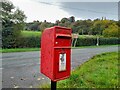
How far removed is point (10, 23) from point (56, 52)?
82.0ft

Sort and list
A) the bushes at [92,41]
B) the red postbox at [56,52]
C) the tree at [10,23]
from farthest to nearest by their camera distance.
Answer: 1. the bushes at [92,41]
2. the tree at [10,23]
3. the red postbox at [56,52]

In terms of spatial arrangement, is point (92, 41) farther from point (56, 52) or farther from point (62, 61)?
point (56, 52)

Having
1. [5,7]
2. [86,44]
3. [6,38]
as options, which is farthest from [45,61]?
[86,44]

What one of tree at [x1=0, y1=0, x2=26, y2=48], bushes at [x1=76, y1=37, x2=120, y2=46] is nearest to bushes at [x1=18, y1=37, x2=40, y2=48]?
tree at [x1=0, y1=0, x2=26, y2=48]

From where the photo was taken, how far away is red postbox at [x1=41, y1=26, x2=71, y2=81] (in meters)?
2.97

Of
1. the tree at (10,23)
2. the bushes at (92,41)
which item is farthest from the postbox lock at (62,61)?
the bushes at (92,41)

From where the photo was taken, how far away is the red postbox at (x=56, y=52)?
9.74 ft

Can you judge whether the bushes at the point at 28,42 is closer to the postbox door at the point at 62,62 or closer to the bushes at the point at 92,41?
the bushes at the point at 92,41

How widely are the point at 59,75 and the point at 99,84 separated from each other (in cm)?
210

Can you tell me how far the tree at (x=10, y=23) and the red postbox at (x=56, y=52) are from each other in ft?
69.1

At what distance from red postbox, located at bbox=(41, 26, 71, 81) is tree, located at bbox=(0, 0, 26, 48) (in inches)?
829

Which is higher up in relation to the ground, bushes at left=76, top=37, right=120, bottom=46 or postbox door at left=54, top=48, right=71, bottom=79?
postbox door at left=54, top=48, right=71, bottom=79

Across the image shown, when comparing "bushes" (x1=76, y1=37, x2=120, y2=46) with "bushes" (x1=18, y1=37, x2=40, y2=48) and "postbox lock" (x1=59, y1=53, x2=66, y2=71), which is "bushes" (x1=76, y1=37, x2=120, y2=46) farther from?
"postbox lock" (x1=59, y1=53, x2=66, y2=71)

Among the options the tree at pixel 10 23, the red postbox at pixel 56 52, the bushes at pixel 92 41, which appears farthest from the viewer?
the bushes at pixel 92 41
